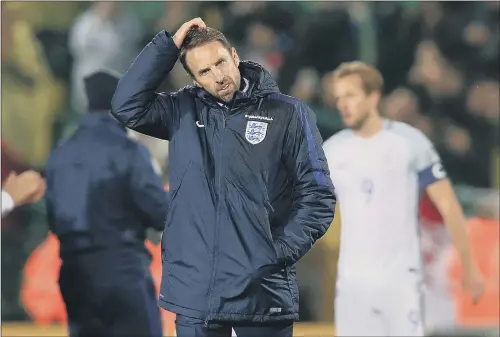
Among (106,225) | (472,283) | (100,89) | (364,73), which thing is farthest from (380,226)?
(100,89)

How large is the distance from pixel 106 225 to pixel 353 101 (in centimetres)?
159

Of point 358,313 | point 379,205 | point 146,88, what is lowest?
point 358,313

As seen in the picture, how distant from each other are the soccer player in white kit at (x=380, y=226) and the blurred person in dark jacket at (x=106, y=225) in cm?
109

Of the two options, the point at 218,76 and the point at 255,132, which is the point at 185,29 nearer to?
the point at 218,76

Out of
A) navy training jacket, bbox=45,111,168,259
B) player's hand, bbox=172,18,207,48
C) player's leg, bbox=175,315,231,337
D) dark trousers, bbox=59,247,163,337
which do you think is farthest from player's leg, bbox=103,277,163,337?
player's hand, bbox=172,18,207,48

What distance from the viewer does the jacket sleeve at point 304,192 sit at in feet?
7.48

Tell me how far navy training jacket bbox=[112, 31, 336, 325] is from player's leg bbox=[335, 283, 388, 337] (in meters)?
2.18

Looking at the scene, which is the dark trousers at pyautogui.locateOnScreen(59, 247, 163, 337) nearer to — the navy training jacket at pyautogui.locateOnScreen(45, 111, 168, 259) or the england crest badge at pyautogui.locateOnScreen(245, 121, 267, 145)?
the navy training jacket at pyautogui.locateOnScreen(45, 111, 168, 259)

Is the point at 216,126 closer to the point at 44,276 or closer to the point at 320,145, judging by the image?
the point at 320,145

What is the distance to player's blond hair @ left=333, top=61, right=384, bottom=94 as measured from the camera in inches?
190

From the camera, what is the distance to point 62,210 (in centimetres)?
413

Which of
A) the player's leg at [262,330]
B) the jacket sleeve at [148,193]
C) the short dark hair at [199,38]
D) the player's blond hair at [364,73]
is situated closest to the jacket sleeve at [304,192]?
the player's leg at [262,330]

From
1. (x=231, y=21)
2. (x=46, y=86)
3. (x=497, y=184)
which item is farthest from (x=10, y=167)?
(x=497, y=184)

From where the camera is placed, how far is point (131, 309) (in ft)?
12.6
